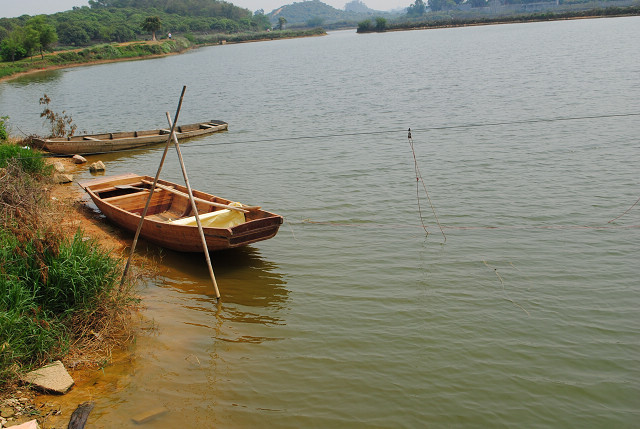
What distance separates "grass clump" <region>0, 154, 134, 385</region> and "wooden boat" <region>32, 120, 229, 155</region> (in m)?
10.2

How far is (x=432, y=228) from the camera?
11.0 metres

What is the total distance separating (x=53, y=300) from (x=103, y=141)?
545 inches

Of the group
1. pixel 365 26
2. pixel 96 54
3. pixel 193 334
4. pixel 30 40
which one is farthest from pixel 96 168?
pixel 365 26

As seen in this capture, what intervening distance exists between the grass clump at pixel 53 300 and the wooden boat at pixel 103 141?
10237 mm

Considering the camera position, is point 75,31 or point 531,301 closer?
point 531,301

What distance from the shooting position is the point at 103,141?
18938mm

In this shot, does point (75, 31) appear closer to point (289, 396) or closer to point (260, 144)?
point (260, 144)

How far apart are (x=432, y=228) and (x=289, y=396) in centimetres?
587

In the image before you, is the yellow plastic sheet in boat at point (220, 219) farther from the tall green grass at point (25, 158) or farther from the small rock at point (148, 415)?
the tall green grass at point (25, 158)

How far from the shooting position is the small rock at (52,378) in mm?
5512

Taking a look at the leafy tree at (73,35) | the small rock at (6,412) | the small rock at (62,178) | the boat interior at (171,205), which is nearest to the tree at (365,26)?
the leafy tree at (73,35)

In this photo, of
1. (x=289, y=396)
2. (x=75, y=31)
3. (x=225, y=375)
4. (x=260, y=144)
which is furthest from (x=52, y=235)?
(x=75, y=31)

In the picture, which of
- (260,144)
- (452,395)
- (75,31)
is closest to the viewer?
(452,395)

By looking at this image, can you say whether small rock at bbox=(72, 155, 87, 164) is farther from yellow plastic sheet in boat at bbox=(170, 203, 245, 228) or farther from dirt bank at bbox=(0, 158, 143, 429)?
dirt bank at bbox=(0, 158, 143, 429)
